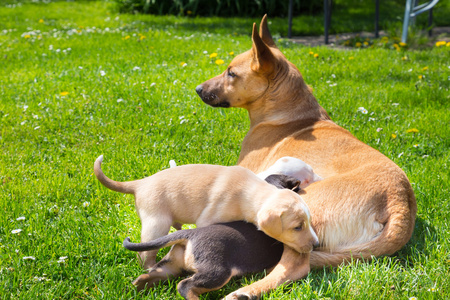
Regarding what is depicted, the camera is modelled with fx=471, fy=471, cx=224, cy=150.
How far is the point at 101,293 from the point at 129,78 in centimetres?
454

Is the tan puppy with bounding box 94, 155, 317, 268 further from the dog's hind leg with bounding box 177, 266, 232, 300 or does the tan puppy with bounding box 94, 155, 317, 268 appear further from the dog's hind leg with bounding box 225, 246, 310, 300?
the dog's hind leg with bounding box 177, 266, 232, 300

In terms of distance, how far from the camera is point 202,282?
267cm

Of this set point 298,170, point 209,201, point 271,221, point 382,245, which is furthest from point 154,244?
point 382,245

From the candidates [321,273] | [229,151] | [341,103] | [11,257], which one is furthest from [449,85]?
[11,257]

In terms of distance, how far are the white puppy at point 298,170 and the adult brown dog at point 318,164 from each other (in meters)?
0.10

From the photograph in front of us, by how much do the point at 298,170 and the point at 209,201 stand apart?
0.79m

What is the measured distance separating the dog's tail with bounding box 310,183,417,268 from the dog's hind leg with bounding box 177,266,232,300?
69cm

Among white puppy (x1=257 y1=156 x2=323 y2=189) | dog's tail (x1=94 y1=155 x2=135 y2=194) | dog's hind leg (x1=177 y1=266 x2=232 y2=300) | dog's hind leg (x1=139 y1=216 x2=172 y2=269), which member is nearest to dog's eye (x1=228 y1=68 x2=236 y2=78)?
white puppy (x1=257 y1=156 x2=323 y2=189)

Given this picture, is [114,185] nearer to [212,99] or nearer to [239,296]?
[239,296]

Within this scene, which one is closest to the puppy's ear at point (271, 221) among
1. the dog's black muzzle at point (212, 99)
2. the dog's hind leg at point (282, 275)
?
the dog's hind leg at point (282, 275)

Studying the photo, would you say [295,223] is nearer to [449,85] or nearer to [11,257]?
[11,257]

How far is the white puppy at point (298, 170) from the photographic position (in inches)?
135

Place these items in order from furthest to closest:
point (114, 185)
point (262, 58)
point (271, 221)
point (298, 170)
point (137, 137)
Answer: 1. point (137, 137)
2. point (262, 58)
3. point (298, 170)
4. point (114, 185)
5. point (271, 221)

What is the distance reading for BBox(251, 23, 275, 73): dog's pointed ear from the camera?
4.00 metres
